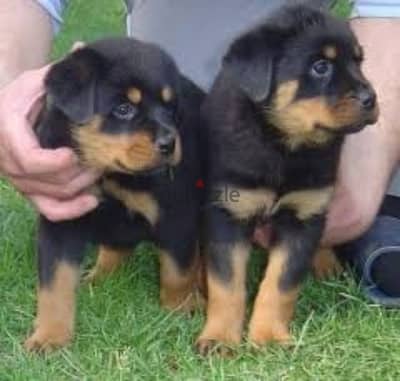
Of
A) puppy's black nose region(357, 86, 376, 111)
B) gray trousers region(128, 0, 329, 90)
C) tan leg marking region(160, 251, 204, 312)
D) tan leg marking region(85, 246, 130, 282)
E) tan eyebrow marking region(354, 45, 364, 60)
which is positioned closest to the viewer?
puppy's black nose region(357, 86, 376, 111)

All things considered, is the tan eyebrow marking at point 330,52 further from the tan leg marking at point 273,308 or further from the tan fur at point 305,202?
the tan leg marking at point 273,308

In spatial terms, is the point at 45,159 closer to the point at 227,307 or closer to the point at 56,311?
the point at 56,311

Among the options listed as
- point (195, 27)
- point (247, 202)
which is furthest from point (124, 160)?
point (195, 27)

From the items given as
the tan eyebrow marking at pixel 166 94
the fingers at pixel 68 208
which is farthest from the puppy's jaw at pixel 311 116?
the fingers at pixel 68 208

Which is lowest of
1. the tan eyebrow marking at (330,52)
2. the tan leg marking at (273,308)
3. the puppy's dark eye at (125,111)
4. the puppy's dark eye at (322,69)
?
the tan leg marking at (273,308)

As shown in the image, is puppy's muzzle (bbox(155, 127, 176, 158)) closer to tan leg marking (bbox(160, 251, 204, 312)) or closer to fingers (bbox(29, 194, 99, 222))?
fingers (bbox(29, 194, 99, 222))

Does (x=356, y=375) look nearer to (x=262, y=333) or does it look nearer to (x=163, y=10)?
(x=262, y=333)

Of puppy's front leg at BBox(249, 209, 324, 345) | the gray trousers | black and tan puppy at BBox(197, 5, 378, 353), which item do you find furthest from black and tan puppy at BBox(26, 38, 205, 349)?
the gray trousers
